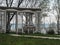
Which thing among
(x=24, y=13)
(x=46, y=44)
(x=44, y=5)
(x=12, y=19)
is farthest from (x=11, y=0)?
(x=46, y=44)

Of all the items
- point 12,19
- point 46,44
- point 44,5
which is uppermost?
point 44,5

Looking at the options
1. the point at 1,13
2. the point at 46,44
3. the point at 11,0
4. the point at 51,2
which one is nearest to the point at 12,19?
the point at 11,0

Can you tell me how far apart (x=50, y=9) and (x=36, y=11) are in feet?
41.9

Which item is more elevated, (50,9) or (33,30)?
(50,9)

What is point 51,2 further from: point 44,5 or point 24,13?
point 24,13

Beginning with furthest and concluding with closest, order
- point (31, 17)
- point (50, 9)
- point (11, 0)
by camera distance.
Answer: point (50, 9) → point (11, 0) → point (31, 17)

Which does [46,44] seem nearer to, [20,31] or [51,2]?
[20,31]

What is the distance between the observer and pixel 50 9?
33.0 meters

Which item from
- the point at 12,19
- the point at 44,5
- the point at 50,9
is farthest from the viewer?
the point at 50,9

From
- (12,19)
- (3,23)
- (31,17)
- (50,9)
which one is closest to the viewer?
(3,23)

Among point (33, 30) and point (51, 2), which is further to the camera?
point (51, 2)

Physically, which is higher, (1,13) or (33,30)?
(1,13)

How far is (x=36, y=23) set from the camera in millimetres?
21062

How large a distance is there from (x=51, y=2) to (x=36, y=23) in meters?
11.3
